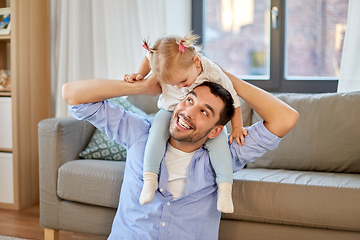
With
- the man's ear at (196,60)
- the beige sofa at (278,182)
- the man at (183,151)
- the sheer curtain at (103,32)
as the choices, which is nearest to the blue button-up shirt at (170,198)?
the man at (183,151)

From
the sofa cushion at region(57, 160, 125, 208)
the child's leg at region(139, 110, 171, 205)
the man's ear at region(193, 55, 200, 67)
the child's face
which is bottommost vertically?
the sofa cushion at region(57, 160, 125, 208)

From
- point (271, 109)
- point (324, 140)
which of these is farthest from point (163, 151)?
point (324, 140)

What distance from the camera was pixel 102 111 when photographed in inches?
58.8

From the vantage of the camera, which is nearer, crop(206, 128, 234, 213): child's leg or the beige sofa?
crop(206, 128, 234, 213): child's leg

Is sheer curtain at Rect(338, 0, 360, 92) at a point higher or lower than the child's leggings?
higher

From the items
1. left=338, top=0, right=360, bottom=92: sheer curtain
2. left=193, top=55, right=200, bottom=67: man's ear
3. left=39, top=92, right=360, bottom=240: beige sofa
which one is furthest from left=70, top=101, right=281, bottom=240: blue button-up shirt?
left=338, top=0, right=360, bottom=92: sheer curtain

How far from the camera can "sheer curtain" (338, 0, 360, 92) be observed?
2.26 metres

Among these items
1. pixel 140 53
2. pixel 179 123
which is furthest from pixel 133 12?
pixel 179 123

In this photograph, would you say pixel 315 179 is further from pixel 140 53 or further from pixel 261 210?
pixel 140 53

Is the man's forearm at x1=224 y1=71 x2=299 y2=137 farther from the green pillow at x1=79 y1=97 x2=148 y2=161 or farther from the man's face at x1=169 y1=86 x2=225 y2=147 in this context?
the green pillow at x1=79 y1=97 x2=148 y2=161

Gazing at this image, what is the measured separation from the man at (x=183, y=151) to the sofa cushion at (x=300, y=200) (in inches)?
8.0

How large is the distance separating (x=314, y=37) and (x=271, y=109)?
1627mm

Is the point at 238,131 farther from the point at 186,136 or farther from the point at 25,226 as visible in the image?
the point at 25,226

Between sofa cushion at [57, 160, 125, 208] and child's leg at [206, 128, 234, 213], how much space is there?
0.64m
